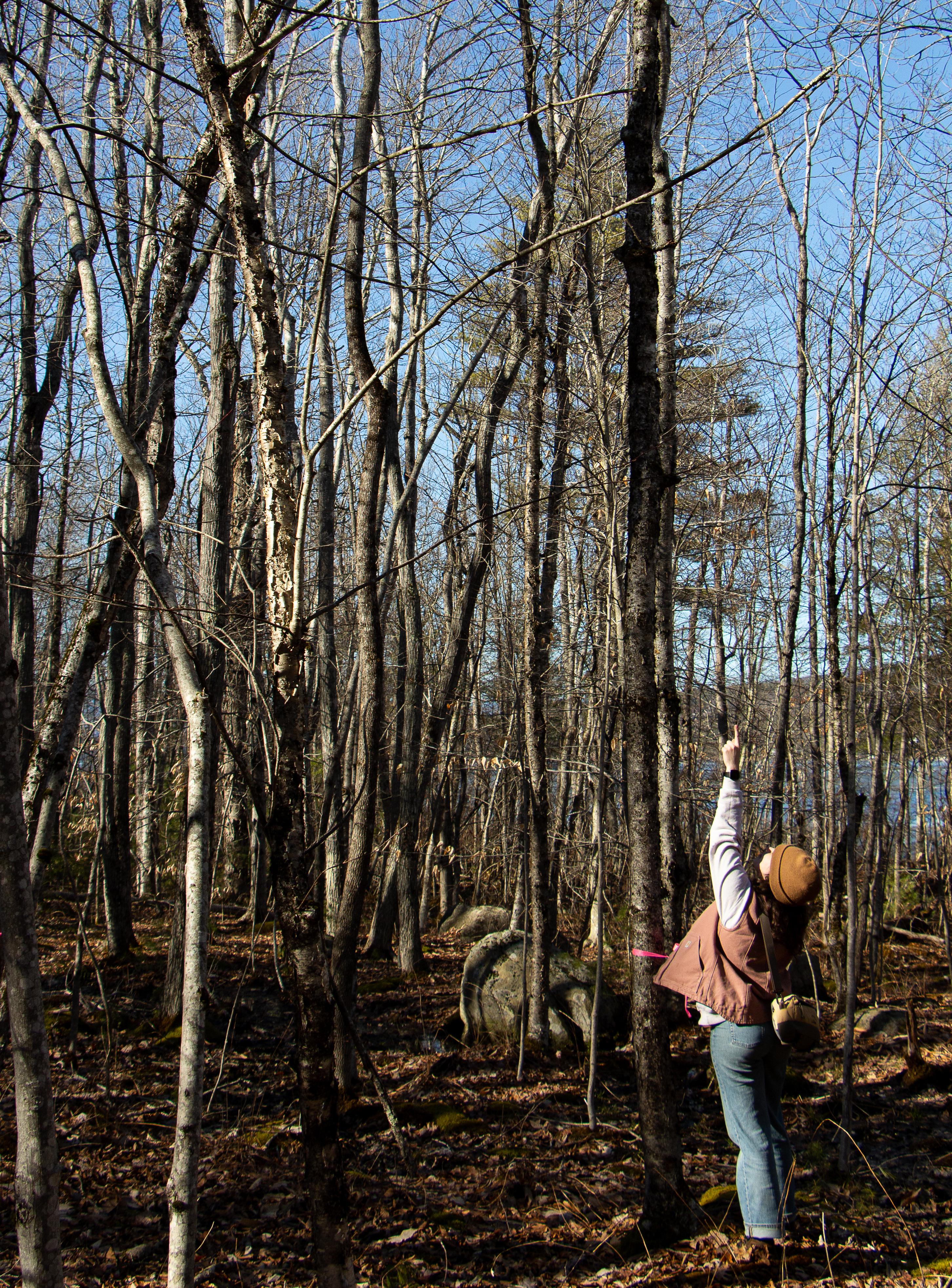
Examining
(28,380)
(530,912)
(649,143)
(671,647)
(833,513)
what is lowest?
(530,912)

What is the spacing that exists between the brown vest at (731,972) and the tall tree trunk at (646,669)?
148mm

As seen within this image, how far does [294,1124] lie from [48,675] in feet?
36.2

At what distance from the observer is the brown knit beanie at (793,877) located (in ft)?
10.8

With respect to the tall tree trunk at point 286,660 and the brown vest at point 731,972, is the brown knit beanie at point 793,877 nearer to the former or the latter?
the brown vest at point 731,972

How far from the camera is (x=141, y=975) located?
7.85 metres

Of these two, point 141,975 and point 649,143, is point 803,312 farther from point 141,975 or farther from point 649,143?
point 141,975

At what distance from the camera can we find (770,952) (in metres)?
3.30

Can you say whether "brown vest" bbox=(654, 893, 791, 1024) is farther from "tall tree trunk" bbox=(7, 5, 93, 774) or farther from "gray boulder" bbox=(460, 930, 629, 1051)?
"tall tree trunk" bbox=(7, 5, 93, 774)

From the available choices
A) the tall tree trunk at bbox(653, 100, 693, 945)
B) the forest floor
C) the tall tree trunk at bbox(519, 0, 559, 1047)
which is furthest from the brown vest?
the tall tree trunk at bbox(519, 0, 559, 1047)

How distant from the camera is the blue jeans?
3285mm

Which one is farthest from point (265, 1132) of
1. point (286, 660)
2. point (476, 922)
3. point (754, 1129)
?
point (476, 922)

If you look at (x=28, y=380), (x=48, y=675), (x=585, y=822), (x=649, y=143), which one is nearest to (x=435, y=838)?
(x=585, y=822)

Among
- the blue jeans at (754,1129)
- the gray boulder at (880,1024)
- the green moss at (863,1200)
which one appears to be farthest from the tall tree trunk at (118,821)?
the gray boulder at (880,1024)

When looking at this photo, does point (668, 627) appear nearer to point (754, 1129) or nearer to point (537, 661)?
point (537, 661)
